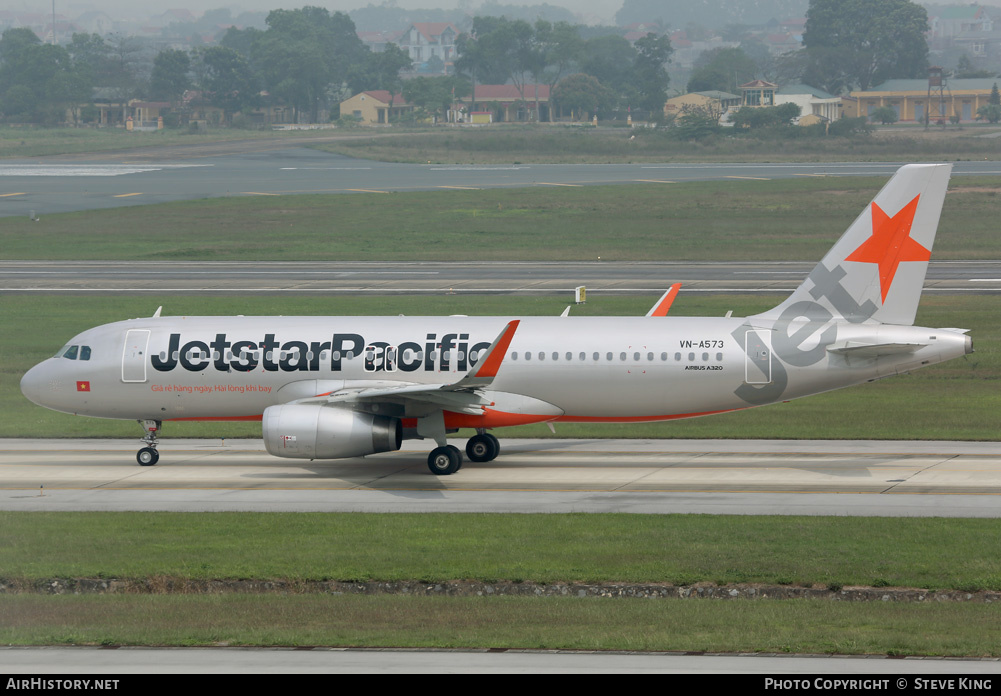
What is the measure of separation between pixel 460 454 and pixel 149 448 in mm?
9744

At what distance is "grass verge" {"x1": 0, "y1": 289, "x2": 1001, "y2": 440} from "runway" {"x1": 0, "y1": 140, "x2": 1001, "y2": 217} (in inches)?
1955

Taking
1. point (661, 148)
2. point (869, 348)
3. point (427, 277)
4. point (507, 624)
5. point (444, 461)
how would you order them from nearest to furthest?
point (507, 624) < point (869, 348) < point (444, 461) < point (427, 277) < point (661, 148)

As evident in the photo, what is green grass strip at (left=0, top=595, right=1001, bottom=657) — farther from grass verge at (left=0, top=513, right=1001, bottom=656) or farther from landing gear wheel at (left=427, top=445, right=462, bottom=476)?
landing gear wheel at (left=427, top=445, right=462, bottom=476)

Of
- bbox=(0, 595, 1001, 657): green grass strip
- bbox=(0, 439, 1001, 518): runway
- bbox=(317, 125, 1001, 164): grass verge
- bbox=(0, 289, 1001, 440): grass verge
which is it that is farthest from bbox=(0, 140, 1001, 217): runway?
bbox=(0, 595, 1001, 657): green grass strip

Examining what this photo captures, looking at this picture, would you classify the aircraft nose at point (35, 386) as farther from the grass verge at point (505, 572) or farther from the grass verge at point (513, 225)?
the grass verge at point (513, 225)

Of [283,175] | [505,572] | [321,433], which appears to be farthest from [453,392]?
[283,175]

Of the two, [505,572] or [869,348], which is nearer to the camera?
[505,572]

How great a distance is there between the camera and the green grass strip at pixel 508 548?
2498 centimetres

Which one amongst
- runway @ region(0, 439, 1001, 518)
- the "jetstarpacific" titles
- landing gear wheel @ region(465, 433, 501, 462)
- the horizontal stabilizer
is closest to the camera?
runway @ region(0, 439, 1001, 518)

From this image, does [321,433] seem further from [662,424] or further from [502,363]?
[662,424]

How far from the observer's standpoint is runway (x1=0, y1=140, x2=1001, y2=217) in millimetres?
119562

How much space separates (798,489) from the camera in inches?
1293

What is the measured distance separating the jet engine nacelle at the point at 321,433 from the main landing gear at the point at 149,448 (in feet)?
16.3

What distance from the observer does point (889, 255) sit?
35.6 metres
